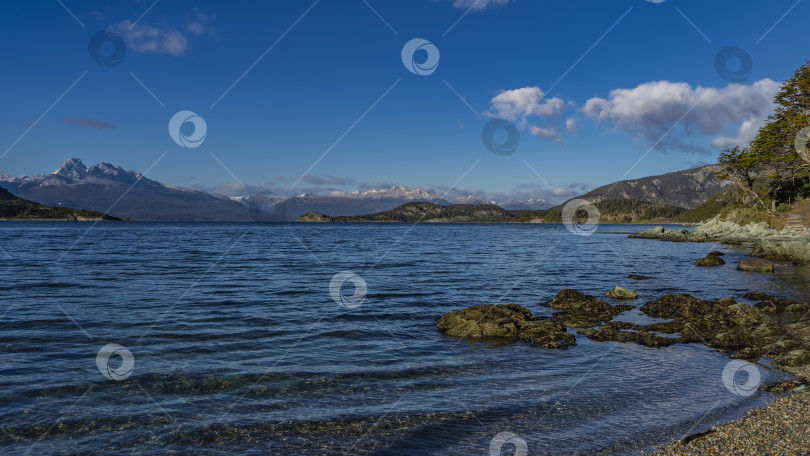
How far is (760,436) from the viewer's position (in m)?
9.15

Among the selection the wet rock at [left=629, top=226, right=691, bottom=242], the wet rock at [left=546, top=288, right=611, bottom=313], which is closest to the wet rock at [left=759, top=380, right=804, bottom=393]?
the wet rock at [left=546, top=288, right=611, bottom=313]

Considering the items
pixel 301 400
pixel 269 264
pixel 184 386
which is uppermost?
pixel 269 264

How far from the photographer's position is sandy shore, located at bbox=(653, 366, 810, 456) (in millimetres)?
8586

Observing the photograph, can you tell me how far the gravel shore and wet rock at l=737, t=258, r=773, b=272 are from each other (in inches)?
1333

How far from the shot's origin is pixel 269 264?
49812mm

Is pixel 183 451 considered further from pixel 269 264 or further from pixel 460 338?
pixel 269 264

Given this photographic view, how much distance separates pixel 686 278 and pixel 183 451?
127ft

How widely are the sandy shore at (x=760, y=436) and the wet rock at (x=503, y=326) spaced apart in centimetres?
743

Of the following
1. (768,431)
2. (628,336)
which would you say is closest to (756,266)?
(628,336)

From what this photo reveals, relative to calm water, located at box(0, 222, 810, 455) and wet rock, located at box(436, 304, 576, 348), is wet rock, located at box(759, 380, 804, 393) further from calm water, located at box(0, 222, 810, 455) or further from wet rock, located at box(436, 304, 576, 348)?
wet rock, located at box(436, 304, 576, 348)

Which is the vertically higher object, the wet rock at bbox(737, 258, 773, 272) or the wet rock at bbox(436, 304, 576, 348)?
the wet rock at bbox(436, 304, 576, 348)

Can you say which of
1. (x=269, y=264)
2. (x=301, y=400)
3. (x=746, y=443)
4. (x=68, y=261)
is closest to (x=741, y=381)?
(x=746, y=443)

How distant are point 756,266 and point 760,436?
36989mm

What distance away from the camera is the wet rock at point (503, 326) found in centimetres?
1823
